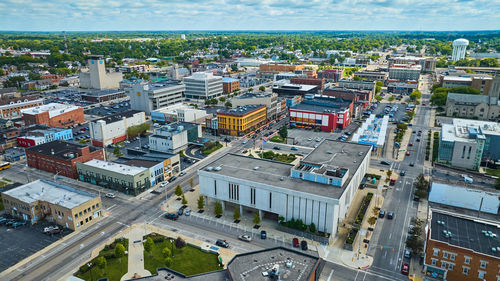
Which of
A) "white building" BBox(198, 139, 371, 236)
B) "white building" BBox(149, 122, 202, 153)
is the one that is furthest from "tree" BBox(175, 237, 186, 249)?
"white building" BBox(149, 122, 202, 153)

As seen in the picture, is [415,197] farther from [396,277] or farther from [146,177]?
[146,177]

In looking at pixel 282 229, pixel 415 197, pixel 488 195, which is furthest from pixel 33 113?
pixel 488 195

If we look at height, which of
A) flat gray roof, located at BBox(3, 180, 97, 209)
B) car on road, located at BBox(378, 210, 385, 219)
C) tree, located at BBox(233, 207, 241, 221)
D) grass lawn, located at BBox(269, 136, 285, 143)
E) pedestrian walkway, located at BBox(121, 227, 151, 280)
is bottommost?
pedestrian walkway, located at BBox(121, 227, 151, 280)

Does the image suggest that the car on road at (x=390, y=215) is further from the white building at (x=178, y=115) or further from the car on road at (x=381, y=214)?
the white building at (x=178, y=115)

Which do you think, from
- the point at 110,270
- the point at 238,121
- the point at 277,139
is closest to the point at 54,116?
the point at 238,121

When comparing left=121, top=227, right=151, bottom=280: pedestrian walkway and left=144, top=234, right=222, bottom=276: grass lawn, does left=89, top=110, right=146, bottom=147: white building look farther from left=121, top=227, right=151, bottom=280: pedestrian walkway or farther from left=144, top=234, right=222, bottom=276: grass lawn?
left=144, top=234, right=222, bottom=276: grass lawn
